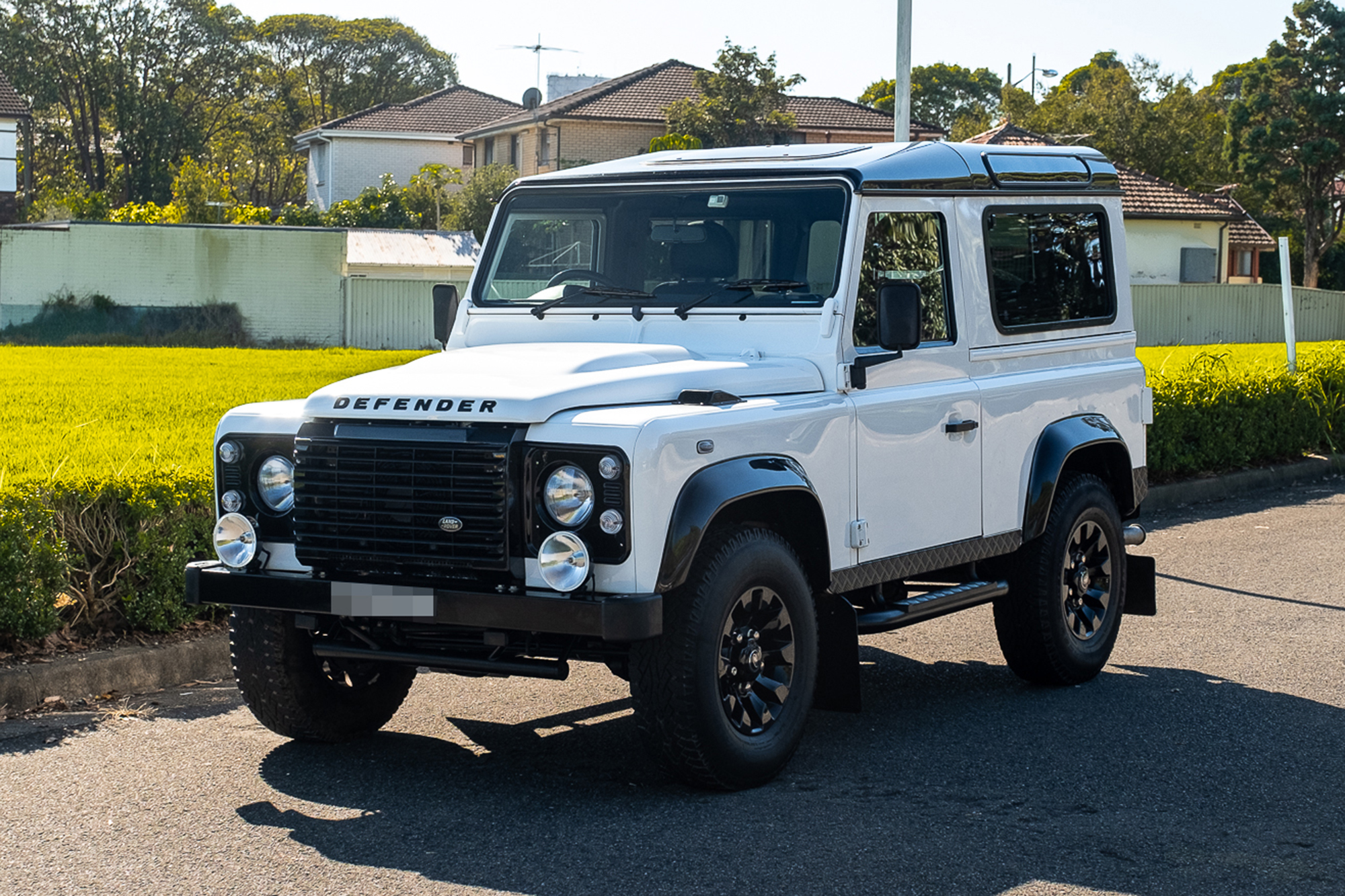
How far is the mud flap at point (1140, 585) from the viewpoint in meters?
7.90

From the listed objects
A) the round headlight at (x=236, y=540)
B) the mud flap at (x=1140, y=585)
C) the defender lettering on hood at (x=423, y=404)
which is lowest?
the mud flap at (x=1140, y=585)

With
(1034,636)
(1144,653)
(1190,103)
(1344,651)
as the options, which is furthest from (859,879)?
(1190,103)

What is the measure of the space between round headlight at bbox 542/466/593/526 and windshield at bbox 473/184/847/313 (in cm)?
155

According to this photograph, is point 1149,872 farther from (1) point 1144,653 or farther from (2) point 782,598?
(1) point 1144,653

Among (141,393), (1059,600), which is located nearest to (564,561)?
(1059,600)

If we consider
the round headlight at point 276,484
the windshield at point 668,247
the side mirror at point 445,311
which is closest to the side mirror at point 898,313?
the windshield at point 668,247

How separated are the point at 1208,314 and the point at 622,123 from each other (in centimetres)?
2034

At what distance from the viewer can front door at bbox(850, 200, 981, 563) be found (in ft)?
20.7

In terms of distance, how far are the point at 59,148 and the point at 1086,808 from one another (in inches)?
2960

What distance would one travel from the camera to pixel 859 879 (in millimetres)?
4812

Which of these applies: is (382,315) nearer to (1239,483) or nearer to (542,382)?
(1239,483)

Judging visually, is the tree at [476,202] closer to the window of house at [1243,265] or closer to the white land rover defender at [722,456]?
the window of house at [1243,265]

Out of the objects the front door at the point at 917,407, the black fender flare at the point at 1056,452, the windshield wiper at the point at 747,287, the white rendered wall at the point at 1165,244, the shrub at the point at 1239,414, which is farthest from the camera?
the white rendered wall at the point at 1165,244

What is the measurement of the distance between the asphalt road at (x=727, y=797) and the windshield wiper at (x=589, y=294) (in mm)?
1680
